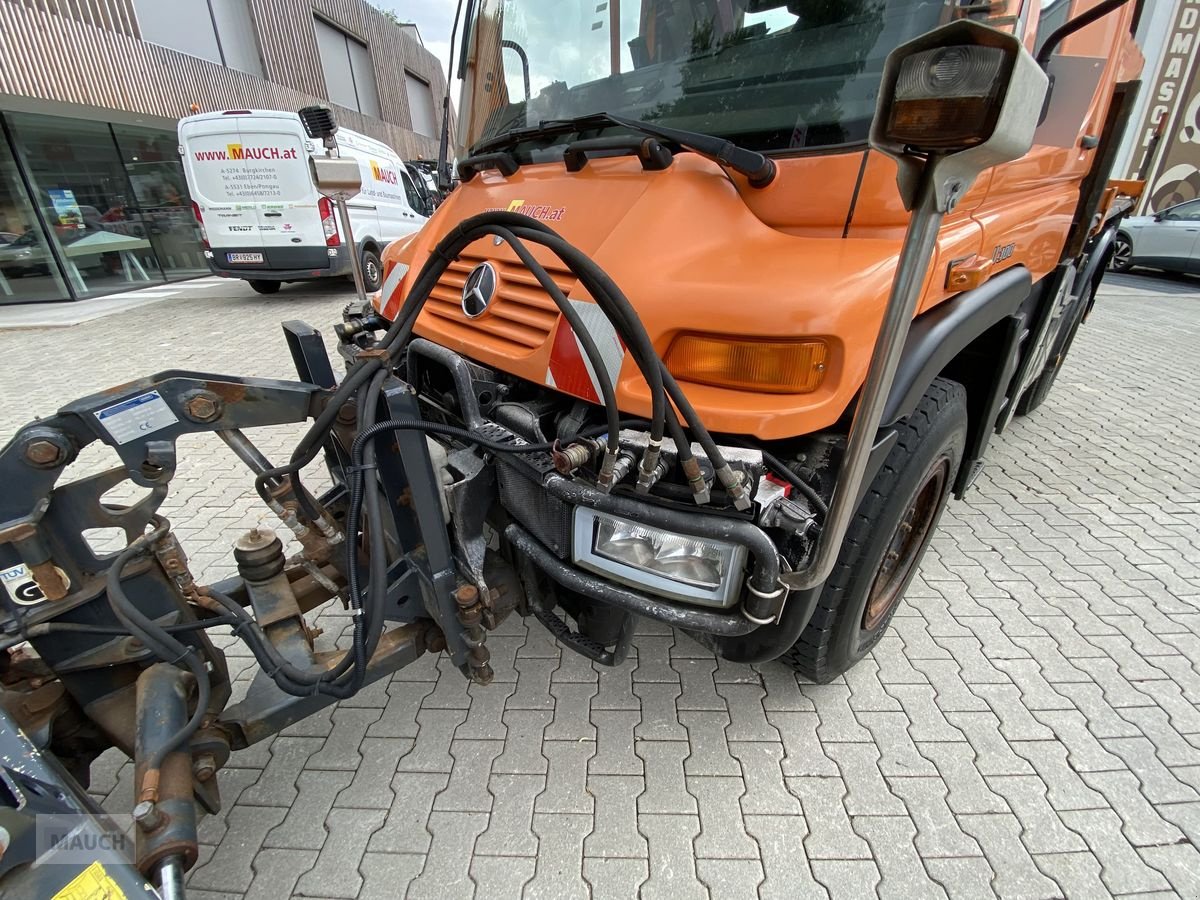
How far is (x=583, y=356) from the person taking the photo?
5.03 feet

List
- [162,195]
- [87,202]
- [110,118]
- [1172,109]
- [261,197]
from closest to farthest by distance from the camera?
[261,197]
[87,202]
[110,118]
[162,195]
[1172,109]

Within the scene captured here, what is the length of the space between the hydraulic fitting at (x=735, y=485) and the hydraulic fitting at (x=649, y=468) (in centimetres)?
14

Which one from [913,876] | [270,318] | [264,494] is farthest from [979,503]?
[270,318]

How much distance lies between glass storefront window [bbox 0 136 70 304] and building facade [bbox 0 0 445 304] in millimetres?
17

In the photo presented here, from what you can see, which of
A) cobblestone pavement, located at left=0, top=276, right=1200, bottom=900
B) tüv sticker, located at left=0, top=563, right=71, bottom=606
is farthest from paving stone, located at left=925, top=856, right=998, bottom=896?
tüv sticker, located at left=0, top=563, right=71, bottom=606

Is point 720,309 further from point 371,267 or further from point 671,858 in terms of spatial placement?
point 371,267

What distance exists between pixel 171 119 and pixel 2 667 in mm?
14099

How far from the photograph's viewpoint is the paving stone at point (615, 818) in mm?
1765

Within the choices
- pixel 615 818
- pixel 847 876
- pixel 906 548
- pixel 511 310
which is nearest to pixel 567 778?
pixel 615 818

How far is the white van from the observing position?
25.2 ft

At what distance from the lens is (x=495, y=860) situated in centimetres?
175

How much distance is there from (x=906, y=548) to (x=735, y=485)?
1.63m

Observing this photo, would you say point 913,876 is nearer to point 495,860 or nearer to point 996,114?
point 495,860

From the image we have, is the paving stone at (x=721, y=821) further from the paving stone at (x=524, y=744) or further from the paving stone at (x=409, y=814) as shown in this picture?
the paving stone at (x=409, y=814)
